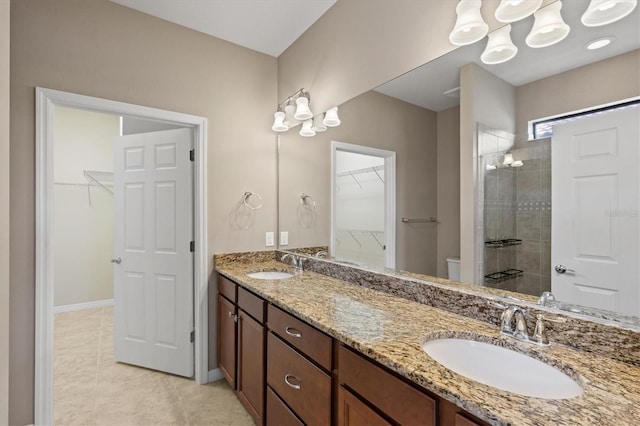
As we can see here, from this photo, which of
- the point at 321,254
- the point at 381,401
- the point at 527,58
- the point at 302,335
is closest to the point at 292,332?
the point at 302,335

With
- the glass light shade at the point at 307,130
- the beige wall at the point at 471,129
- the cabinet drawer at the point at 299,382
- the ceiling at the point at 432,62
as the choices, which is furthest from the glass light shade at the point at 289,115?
the cabinet drawer at the point at 299,382

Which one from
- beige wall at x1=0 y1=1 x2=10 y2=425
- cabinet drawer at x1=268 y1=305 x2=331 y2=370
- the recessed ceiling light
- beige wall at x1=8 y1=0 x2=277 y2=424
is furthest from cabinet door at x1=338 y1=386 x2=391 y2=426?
beige wall at x1=8 y1=0 x2=277 y2=424

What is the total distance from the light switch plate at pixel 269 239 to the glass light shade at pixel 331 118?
108 centimetres

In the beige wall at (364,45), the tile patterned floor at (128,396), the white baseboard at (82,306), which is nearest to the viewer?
the beige wall at (364,45)

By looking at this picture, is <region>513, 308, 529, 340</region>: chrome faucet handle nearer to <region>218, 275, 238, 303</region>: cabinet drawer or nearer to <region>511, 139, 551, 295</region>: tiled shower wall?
<region>511, 139, 551, 295</region>: tiled shower wall

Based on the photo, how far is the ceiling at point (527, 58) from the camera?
958 millimetres

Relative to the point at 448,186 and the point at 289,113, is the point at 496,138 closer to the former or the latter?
the point at 448,186

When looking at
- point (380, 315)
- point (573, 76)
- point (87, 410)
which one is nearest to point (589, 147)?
point (573, 76)

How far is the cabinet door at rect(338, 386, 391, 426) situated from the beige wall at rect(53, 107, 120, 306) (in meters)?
4.41

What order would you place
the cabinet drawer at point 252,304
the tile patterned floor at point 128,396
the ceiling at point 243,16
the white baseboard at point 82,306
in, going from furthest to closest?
the white baseboard at point 82,306 → the ceiling at point 243,16 → the tile patterned floor at point 128,396 → the cabinet drawer at point 252,304

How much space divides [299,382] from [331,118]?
65.3 inches

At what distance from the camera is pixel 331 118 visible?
221cm

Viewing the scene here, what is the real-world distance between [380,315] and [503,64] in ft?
3.73

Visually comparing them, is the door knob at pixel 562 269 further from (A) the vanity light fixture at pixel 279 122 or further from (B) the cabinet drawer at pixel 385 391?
(A) the vanity light fixture at pixel 279 122
